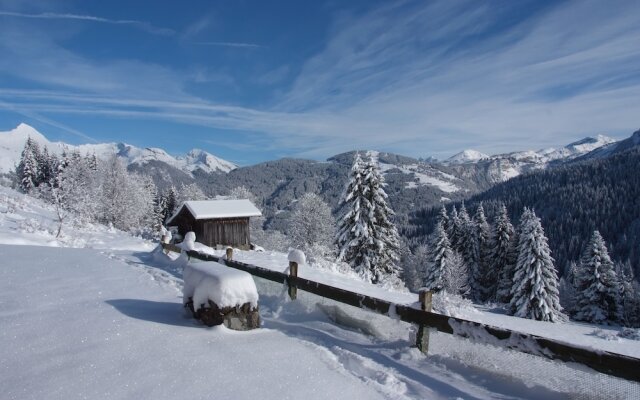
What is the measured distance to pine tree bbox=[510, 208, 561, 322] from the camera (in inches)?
1383

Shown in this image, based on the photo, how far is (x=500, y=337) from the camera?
17.9 ft

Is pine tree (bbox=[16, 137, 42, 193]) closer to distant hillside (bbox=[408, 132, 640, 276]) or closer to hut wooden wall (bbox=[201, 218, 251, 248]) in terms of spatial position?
hut wooden wall (bbox=[201, 218, 251, 248])

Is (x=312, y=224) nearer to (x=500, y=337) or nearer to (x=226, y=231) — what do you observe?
(x=226, y=231)

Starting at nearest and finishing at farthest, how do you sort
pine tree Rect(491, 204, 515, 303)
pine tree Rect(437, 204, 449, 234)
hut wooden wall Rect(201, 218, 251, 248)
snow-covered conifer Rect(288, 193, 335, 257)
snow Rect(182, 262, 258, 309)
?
snow Rect(182, 262, 258, 309)
hut wooden wall Rect(201, 218, 251, 248)
snow-covered conifer Rect(288, 193, 335, 257)
pine tree Rect(491, 204, 515, 303)
pine tree Rect(437, 204, 449, 234)

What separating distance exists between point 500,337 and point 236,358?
3.73m

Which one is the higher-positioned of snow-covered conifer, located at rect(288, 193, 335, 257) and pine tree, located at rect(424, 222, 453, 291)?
snow-covered conifer, located at rect(288, 193, 335, 257)

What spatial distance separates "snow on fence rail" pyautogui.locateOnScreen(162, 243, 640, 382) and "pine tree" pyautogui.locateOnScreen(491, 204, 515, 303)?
4563cm

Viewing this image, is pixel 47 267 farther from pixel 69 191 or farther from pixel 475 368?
pixel 69 191

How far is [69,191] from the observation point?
2962 cm

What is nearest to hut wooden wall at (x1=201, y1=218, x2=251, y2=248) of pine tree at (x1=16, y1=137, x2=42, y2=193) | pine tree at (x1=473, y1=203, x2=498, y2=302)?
pine tree at (x1=473, y1=203, x2=498, y2=302)

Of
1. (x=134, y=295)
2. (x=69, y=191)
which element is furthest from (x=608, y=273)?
(x=69, y=191)

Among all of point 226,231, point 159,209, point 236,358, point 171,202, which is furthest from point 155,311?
point 159,209

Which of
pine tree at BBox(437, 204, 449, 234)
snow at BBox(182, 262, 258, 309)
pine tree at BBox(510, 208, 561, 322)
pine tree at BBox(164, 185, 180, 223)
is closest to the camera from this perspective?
snow at BBox(182, 262, 258, 309)

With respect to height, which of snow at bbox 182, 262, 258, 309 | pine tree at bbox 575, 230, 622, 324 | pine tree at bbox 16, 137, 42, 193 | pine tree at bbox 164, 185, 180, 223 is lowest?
pine tree at bbox 575, 230, 622, 324
